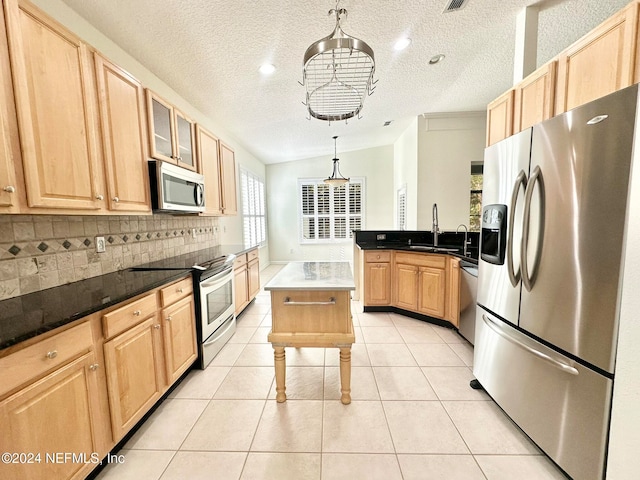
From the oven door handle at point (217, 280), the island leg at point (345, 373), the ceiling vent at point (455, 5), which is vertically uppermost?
the ceiling vent at point (455, 5)

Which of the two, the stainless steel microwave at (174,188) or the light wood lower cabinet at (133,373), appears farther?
the stainless steel microwave at (174,188)

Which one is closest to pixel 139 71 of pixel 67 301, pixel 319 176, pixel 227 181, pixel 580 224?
pixel 227 181

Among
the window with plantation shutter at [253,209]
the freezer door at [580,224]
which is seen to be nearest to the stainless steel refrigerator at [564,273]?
the freezer door at [580,224]

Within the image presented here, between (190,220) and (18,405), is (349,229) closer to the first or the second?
(190,220)

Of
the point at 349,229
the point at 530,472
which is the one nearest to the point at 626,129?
the point at 530,472

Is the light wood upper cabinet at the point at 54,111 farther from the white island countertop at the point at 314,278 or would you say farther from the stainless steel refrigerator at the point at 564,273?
the stainless steel refrigerator at the point at 564,273

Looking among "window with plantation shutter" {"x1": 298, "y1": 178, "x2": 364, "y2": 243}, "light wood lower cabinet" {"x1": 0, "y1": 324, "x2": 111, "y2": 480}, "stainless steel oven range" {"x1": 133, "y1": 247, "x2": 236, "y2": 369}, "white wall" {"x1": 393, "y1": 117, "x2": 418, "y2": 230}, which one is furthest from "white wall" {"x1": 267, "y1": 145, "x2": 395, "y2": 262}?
"light wood lower cabinet" {"x1": 0, "y1": 324, "x2": 111, "y2": 480}

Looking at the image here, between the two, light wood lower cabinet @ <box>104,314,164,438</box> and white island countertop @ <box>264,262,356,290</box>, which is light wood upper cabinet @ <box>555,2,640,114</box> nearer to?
white island countertop @ <box>264,262,356,290</box>

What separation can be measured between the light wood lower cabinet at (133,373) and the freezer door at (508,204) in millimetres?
2330

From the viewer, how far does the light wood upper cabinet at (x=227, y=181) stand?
11.7 ft

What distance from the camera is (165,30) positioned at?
6.37 feet

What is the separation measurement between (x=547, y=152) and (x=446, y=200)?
3351mm

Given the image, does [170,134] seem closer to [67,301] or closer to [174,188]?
[174,188]

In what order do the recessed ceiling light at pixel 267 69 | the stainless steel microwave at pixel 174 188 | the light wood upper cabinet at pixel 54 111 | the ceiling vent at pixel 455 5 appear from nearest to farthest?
the light wood upper cabinet at pixel 54 111
the ceiling vent at pixel 455 5
the stainless steel microwave at pixel 174 188
the recessed ceiling light at pixel 267 69
